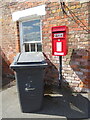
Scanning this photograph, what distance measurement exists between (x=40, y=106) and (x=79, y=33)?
2.11 metres

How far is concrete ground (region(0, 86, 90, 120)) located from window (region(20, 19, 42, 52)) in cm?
168

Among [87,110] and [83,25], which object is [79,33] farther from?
[87,110]

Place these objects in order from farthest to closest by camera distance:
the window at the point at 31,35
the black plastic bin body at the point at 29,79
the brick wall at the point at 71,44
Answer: the window at the point at 31,35 → the brick wall at the point at 71,44 → the black plastic bin body at the point at 29,79

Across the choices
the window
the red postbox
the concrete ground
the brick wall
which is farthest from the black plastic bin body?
the window

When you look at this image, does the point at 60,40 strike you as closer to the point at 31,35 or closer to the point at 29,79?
the point at 29,79

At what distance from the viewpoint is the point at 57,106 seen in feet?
8.91

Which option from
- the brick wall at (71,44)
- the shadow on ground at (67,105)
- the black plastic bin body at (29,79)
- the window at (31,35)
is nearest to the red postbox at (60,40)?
the brick wall at (71,44)

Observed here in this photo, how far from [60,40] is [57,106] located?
5.33 ft

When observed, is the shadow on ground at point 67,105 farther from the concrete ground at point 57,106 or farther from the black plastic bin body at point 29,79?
the black plastic bin body at point 29,79

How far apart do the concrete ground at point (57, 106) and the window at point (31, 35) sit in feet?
5.51

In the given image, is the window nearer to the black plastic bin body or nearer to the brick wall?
the brick wall

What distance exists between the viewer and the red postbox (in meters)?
2.73

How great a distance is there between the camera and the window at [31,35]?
3838mm

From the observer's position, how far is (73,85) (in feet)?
11.1
